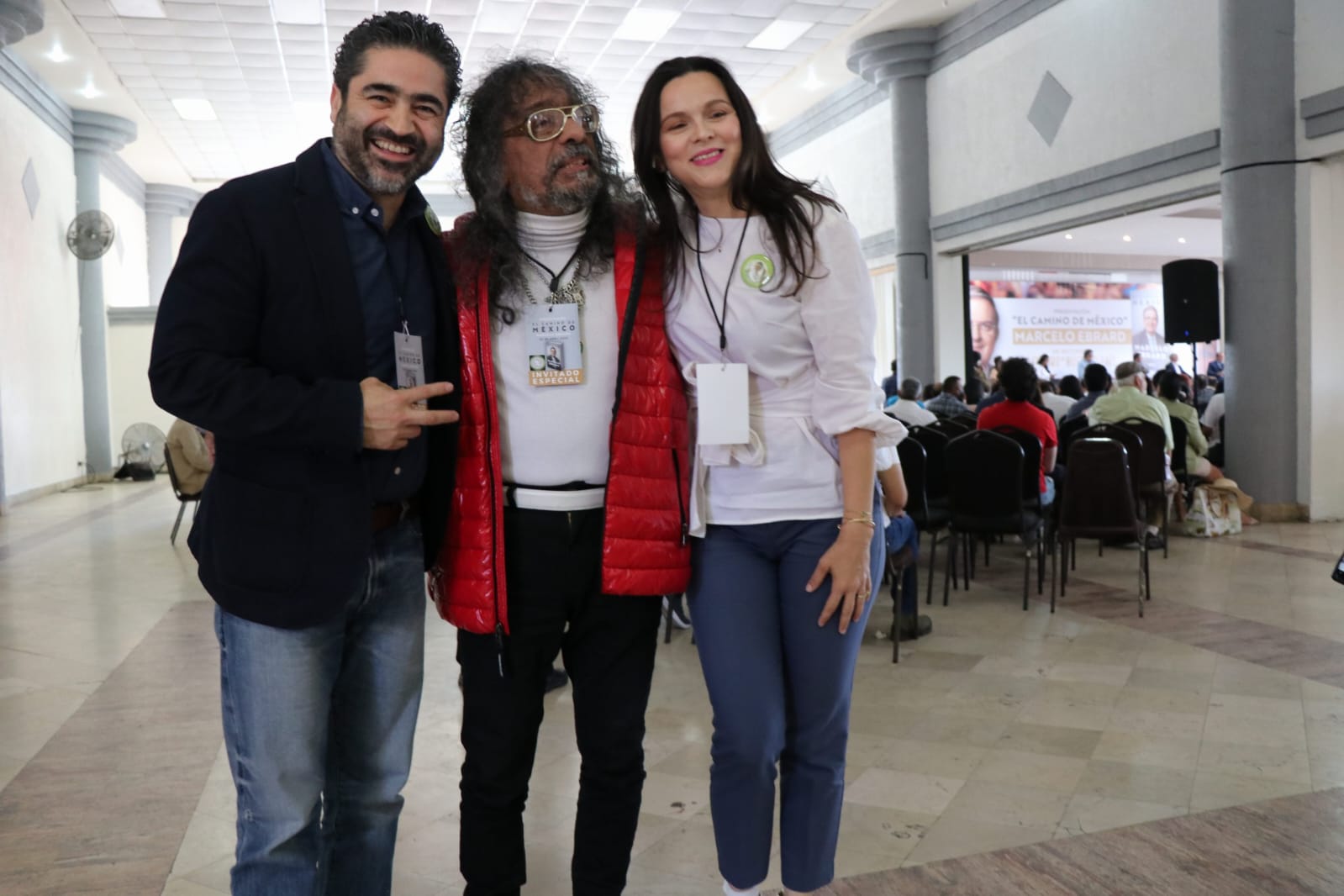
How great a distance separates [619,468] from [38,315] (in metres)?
12.5

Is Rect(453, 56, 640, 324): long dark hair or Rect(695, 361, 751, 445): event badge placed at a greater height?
Rect(453, 56, 640, 324): long dark hair

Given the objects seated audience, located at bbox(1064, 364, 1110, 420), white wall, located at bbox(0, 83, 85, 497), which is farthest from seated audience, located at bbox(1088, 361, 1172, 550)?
white wall, located at bbox(0, 83, 85, 497)

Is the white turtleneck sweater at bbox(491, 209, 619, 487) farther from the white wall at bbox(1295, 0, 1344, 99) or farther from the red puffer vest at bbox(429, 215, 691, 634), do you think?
the white wall at bbox(1295, 0, 1344, 99)

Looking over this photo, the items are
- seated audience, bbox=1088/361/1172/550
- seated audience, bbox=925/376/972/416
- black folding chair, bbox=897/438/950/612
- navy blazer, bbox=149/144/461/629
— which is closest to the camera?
navy blazer, bbox=149/144/461/629

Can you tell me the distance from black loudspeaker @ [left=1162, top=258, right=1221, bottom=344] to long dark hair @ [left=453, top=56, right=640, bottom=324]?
7969 mm

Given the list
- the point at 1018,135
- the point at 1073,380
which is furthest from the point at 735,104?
the point at 1018,135

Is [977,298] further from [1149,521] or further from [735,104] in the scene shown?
[735,104]

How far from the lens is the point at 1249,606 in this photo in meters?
4.84

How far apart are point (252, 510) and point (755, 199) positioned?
91 centimetres

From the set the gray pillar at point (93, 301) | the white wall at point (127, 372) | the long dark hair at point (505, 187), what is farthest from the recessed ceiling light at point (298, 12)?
the long dark hair at point (505, 187)

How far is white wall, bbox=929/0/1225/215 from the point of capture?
26.6 ft

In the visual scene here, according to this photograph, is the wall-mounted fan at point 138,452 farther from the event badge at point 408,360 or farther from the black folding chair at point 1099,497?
the event badge at point 408,360

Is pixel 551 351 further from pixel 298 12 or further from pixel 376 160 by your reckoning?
pixel 298 12

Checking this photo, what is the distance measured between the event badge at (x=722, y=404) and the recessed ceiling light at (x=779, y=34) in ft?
31.9
